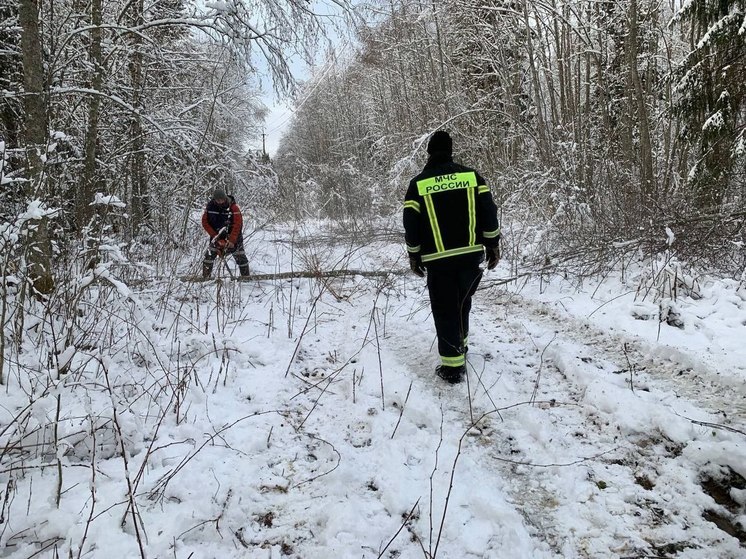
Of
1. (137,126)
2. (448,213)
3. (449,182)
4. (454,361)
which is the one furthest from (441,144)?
(137,126)

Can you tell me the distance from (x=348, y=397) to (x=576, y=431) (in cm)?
154

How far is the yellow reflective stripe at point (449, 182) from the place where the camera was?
3426 mm

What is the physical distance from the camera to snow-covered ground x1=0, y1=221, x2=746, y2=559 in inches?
72.3

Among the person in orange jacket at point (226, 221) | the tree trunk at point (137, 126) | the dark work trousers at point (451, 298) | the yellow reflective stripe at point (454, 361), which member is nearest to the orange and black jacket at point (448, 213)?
the dark work trousers at point (451, 298)

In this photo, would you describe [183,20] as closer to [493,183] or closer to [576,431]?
[576,431]

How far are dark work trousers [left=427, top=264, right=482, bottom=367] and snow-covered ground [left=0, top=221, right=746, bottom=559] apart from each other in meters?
0.34

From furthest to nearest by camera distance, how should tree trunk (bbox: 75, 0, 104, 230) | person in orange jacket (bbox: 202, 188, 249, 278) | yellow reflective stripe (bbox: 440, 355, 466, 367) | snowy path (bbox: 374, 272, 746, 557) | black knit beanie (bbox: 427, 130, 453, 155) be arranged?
person in orange jacket (bbox: 202, 188, 249, 278)
tree trunk (bbox: 75, 0, 104, 230)
black knit beanie (bbox: 427, 130, 453, 155)
yellow reflective stripe (bbox: 440, 355, 466, 367)
snowy path (bbox: 374, 272, 746, 557)

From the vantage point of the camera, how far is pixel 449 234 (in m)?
3.48

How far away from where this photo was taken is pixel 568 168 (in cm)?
766

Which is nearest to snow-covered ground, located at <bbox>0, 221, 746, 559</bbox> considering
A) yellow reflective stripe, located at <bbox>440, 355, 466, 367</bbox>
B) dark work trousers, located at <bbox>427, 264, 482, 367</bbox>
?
yellow reflective stripe, located at <bbox>440, 355, 466, 367</bbox>

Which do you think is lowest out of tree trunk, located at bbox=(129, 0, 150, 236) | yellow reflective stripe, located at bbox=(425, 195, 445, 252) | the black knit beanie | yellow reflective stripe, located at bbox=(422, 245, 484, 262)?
yellow reflective stripe, located at bbox=(422, 245, 484, 262)

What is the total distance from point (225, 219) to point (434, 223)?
19.0ft

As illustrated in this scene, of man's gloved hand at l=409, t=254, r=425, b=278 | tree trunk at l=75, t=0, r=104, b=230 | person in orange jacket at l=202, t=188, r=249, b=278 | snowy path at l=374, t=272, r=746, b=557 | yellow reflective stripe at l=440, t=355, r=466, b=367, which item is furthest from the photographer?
person in orange jacket at l=202, t=188, r=249, b=278

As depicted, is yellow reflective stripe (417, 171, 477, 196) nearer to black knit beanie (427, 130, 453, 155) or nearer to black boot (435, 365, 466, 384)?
black knit beanie (427, 130, 453, 155)
